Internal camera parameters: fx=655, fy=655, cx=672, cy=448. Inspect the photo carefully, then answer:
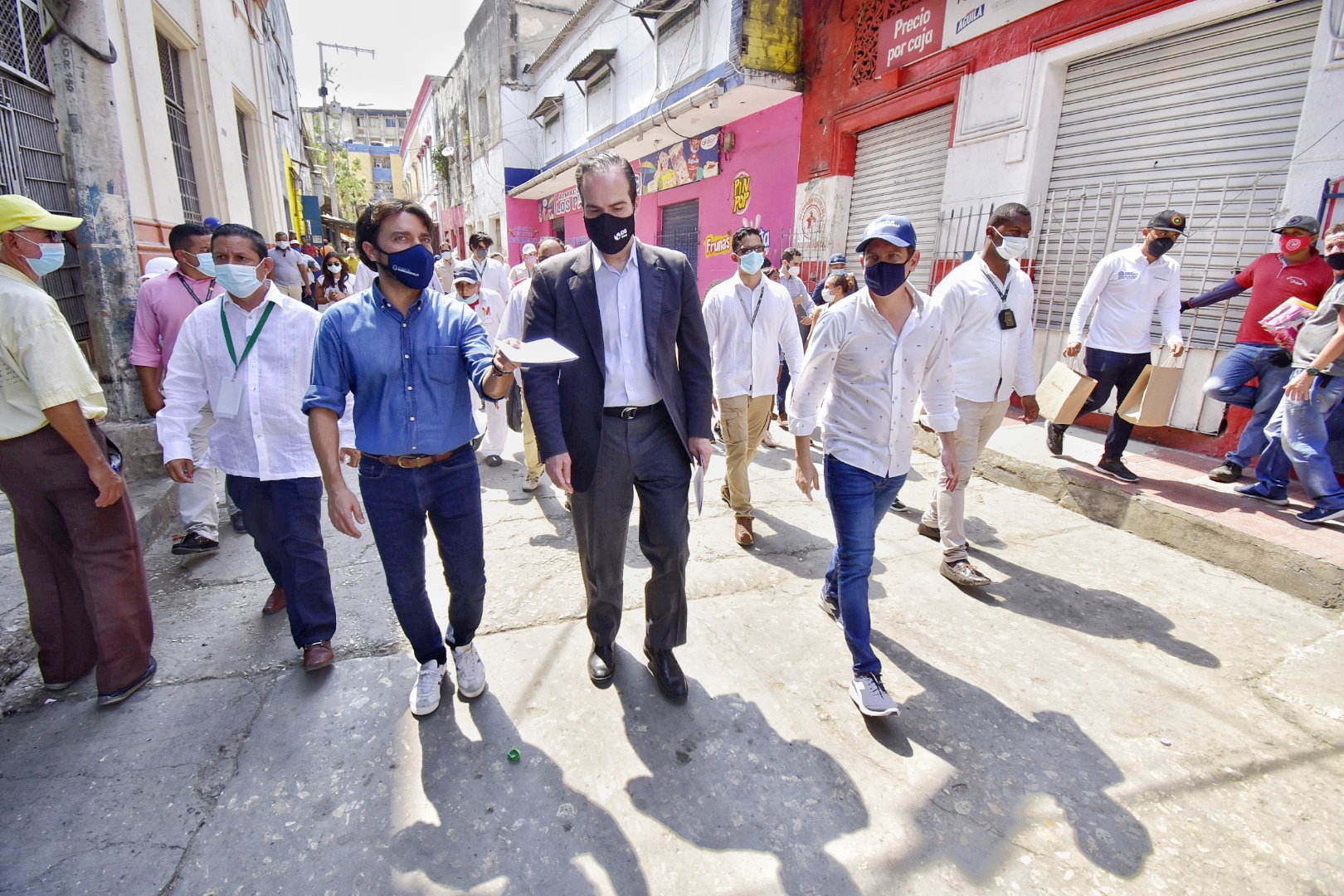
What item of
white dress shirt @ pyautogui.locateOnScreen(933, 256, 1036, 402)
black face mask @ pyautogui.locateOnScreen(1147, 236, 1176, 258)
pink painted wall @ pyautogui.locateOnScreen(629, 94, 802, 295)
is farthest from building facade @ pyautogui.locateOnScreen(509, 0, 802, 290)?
white dress shirt @ pyautogui.locateOnScreen(933, 256, 1036, 402)

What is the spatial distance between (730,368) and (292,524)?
8.35ft

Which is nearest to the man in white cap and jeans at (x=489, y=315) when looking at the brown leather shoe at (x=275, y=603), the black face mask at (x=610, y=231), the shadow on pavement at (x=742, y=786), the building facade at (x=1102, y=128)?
the brown leather shoe at (x=275, y=603)

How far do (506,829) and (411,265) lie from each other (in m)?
1.78

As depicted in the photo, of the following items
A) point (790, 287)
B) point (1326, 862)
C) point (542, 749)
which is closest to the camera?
point (1326, 862)

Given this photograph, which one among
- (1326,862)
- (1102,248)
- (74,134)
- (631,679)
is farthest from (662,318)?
(1102,248)

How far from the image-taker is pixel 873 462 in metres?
2.54

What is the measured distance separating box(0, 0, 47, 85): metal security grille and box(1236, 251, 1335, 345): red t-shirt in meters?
8.46

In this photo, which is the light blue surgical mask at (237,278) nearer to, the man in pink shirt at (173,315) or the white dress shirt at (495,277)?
the man in pink shirt at (173,315)

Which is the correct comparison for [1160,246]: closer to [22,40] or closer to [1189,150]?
[1189,150]

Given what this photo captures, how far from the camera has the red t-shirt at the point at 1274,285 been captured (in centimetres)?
432

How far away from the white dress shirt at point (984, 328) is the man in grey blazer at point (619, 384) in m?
1.72

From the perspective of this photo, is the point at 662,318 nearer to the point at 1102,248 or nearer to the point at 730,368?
the point at 730,368

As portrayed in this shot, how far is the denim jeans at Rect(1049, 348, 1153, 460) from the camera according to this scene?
470cm

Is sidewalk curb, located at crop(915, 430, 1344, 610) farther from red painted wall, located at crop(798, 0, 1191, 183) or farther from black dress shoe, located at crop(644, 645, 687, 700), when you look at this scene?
red painted wall, located at crop(798, 0, 1191, 183)
